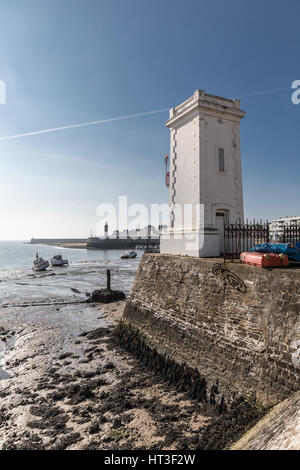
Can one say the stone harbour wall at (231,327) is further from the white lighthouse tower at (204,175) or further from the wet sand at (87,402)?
the white lighthouse tower at (204,175)

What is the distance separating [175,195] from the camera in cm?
1425

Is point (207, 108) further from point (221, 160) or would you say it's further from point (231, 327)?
point (231, 327)

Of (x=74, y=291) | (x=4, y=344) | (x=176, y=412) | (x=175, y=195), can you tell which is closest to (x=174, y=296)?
(x=176, y=412)

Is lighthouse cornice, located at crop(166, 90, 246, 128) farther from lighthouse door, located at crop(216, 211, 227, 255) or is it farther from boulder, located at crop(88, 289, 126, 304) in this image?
boulder, located at crop(88, 289, 126, 304)

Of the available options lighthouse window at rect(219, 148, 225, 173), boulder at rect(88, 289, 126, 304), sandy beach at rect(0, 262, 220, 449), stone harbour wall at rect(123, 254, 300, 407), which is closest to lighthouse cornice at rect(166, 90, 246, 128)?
lighthouse window at rect(219, 148, 225, 173)

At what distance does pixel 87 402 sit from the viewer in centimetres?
914

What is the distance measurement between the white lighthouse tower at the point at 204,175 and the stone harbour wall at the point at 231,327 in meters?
1.55

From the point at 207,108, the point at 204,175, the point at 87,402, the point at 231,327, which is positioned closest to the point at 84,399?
the point at 87,402

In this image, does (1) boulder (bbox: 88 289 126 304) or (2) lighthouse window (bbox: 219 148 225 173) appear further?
(1) boulder (bbox: 88 289 126 304)

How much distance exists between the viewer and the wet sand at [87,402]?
24.2 ft

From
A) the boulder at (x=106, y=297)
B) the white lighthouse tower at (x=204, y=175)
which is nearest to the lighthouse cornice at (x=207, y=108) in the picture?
the white lighthouse tower at (x=204, y=175)

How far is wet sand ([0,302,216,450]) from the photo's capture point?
7.37 m

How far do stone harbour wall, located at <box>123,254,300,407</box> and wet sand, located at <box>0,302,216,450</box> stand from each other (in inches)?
49.7
